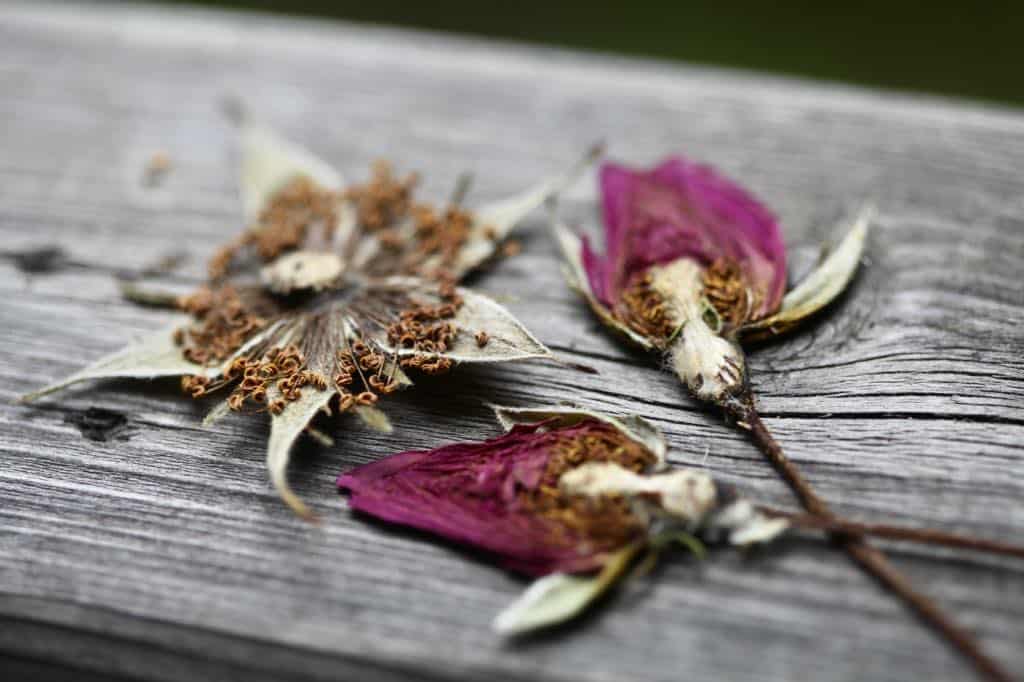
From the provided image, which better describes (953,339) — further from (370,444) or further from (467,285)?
(370,444)

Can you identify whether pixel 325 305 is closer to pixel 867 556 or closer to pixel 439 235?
pixel 439 235

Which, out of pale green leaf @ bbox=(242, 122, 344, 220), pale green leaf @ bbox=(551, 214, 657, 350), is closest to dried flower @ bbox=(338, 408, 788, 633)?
pale green leaf @ bbox=(551, 214, 657, 350)

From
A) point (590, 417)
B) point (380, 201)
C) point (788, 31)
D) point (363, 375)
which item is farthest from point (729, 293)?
point (788, 31)

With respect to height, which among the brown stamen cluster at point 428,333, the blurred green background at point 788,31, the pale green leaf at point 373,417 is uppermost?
the blurred green background at point 788,31

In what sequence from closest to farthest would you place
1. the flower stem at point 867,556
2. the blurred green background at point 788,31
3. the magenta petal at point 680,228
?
1. the flower stem at point 867,556
2. the magenta petal at point 680,228
3. the blurred green background at point 788,31

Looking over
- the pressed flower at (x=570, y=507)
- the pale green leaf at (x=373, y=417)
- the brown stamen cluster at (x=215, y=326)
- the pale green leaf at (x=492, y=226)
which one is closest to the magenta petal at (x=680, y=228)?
the pale green leaf at (x=492, y=226)

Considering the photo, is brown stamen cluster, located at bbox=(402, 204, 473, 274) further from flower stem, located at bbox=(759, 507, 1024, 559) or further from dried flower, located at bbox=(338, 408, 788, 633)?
flower stem, located at bbox=(759, 507, 1024, 559)

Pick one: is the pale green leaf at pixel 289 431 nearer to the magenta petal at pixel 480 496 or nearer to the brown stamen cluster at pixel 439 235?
the magenta petal at pixel 480 496
